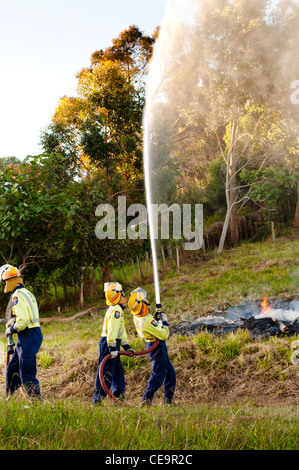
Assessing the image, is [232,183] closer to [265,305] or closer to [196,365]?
[265,305]

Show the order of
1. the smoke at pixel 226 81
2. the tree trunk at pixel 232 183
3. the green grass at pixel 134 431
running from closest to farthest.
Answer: the green grass at pixel 134 431 → the smoke at pixel 226 81 → the tree trunk at pixel 232 183

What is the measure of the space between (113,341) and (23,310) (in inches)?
48.3

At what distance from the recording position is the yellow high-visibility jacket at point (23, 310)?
531 cm

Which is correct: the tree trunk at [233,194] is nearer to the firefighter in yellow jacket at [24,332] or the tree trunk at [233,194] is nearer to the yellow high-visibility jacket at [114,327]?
the yellow high-visibility jacket at [114,327]

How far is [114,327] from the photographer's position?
18.5 feet

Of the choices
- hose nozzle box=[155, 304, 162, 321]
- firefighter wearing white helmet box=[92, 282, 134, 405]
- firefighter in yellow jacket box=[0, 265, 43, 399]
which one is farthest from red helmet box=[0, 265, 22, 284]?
hose nozzle box=[155, 304, 162, 321]

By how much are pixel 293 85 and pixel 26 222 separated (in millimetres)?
13475

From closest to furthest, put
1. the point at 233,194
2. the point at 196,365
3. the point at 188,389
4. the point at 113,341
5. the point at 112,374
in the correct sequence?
1. the point at 113,341
2. the point at 112,374
3. the point at 188,389
4. the point at 196,365
5. the point at 233,194

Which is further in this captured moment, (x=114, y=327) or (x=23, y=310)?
(x=114, y=327)

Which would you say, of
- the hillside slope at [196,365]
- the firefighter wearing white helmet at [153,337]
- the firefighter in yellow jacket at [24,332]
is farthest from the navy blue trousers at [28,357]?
the firefighter wearing white helmet at [153,337]

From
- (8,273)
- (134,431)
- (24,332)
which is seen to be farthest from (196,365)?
(134,431)
